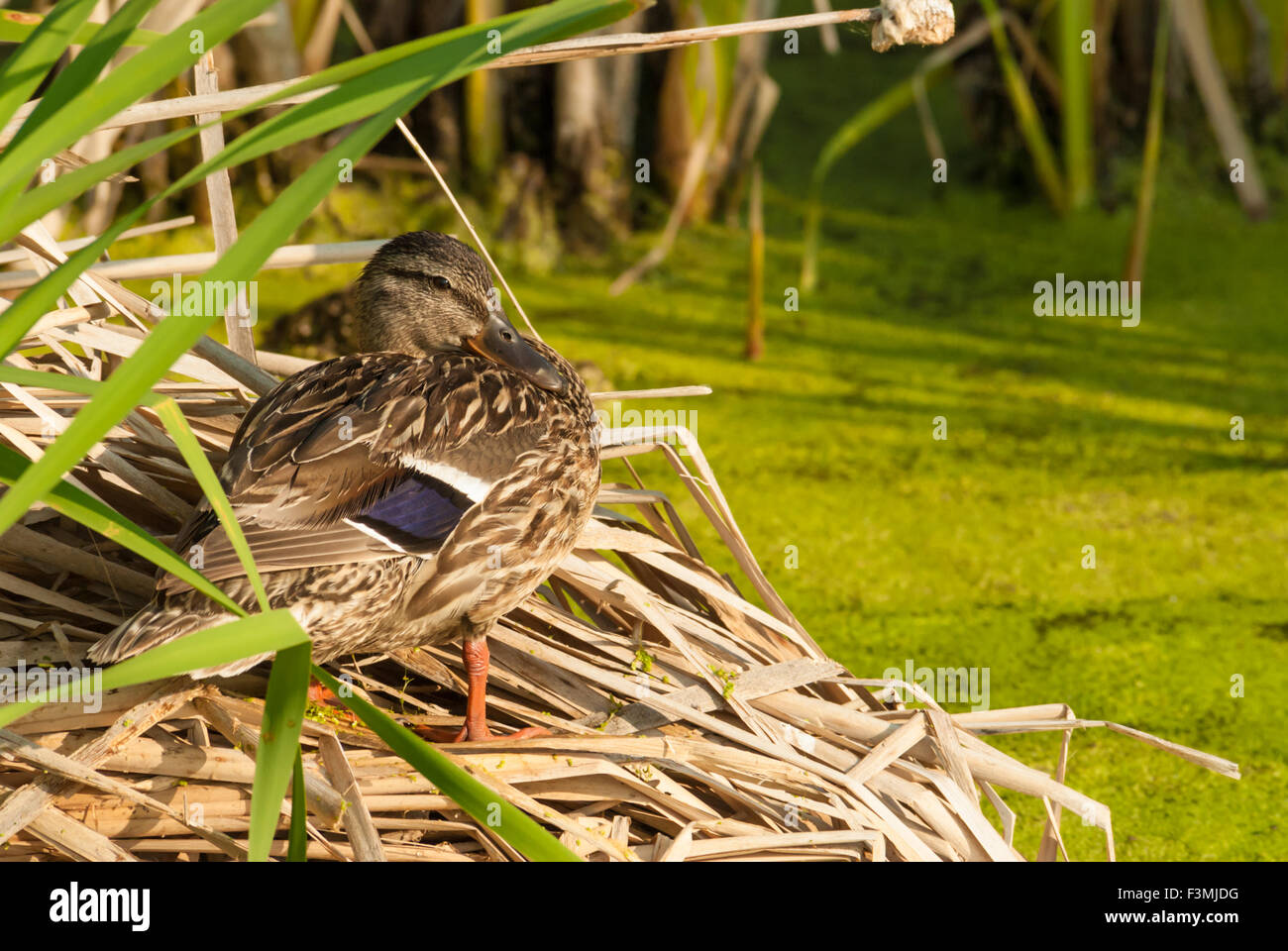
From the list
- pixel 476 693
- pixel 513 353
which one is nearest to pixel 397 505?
pixel 476 693

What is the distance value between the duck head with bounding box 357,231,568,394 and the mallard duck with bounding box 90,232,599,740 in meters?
0.09

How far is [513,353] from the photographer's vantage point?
2.08m

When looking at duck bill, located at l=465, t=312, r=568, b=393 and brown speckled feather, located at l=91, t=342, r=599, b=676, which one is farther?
duck bill, located at l=465, t=312, r=568, b=393

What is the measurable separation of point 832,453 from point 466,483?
1796 millimetres

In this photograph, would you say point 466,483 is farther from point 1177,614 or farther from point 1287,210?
point 1287,210

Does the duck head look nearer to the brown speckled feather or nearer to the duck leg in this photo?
the brown speckled feather

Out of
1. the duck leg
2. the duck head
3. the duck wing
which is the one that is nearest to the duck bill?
the duck head

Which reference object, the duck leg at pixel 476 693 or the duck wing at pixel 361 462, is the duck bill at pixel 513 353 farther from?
the duck leg at pixel 476 693

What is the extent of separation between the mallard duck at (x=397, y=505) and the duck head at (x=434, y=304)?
93 mm

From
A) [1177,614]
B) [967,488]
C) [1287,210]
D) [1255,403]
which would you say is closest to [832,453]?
[967,488]

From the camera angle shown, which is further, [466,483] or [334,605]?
[466,483]

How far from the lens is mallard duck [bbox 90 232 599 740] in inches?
61.4
